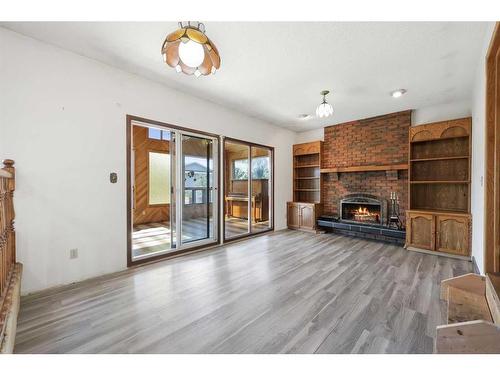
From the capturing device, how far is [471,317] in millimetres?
1570

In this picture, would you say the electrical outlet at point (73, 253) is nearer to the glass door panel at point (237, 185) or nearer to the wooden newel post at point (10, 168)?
the wooden newel post at point (10, 168)

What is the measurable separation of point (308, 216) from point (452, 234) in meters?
2.59

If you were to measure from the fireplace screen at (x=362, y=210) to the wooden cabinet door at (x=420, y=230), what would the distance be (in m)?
0.68

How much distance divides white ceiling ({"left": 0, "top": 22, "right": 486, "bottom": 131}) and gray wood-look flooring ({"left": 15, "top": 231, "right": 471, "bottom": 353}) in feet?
8.56

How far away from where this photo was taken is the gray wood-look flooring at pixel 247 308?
1530 mm

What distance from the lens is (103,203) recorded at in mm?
2764

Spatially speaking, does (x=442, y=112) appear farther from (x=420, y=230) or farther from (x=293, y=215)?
(x=293, y=215)

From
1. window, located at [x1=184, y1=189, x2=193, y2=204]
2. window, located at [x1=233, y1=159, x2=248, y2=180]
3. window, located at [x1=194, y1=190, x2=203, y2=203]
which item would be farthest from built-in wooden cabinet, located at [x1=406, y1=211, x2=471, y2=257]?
window, located at [x1=233, y1=159, x2=248, y2=180]

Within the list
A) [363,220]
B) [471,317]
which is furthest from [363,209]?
[471,317]

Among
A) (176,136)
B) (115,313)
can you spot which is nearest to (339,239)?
(176,136)

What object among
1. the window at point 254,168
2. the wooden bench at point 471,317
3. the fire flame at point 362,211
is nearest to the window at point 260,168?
the window at point 254,168

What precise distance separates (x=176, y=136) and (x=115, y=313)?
2563 mm

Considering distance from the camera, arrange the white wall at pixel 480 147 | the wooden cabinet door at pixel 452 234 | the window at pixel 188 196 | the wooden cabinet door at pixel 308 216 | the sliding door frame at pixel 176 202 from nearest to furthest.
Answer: the white wall at pixel 480 147, the sliding door frame at pixel 176 202, the wooden cabinet door at pixel 452 234, the window at pixel 188 196, the wooden cabinet door at pixel 308 216

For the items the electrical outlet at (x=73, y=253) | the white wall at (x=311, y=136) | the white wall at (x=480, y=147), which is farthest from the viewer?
the white wall at (x=311, y=136)
